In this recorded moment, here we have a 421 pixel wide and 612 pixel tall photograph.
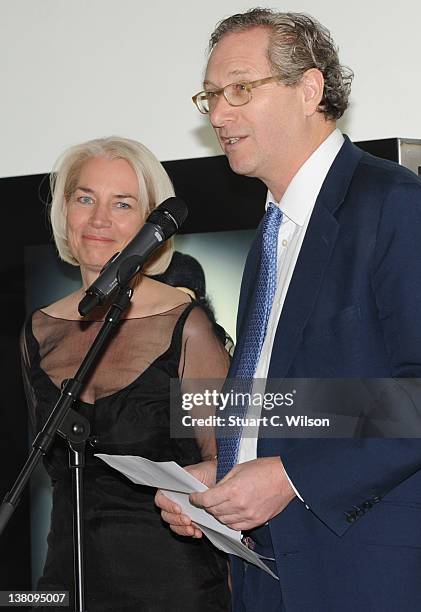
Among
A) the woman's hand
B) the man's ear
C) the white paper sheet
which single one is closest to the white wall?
the man's ear

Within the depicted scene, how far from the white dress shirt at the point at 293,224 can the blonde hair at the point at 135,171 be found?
0.87m

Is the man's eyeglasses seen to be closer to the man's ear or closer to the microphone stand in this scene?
the man's ear

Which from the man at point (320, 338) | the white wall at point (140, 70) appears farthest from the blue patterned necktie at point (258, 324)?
the white wall at point (140, 70)

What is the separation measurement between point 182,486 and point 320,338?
0.39 m

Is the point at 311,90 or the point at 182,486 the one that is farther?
the point at 311,90

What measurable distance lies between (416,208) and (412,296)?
187 millimetres

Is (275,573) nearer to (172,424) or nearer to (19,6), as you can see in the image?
(172,424)

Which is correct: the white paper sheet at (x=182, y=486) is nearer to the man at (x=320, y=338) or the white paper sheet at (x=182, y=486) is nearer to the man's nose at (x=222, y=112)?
the man at (x=320, y=338)

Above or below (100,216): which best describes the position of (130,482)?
below

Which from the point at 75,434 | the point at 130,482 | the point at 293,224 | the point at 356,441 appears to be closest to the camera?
the point at 356,441

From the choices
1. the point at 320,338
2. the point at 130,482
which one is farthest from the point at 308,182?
the point at 130,482

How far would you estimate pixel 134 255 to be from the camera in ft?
6.66

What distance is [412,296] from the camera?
185 centimetres

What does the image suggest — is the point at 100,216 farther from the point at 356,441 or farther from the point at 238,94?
the point at 356,441
